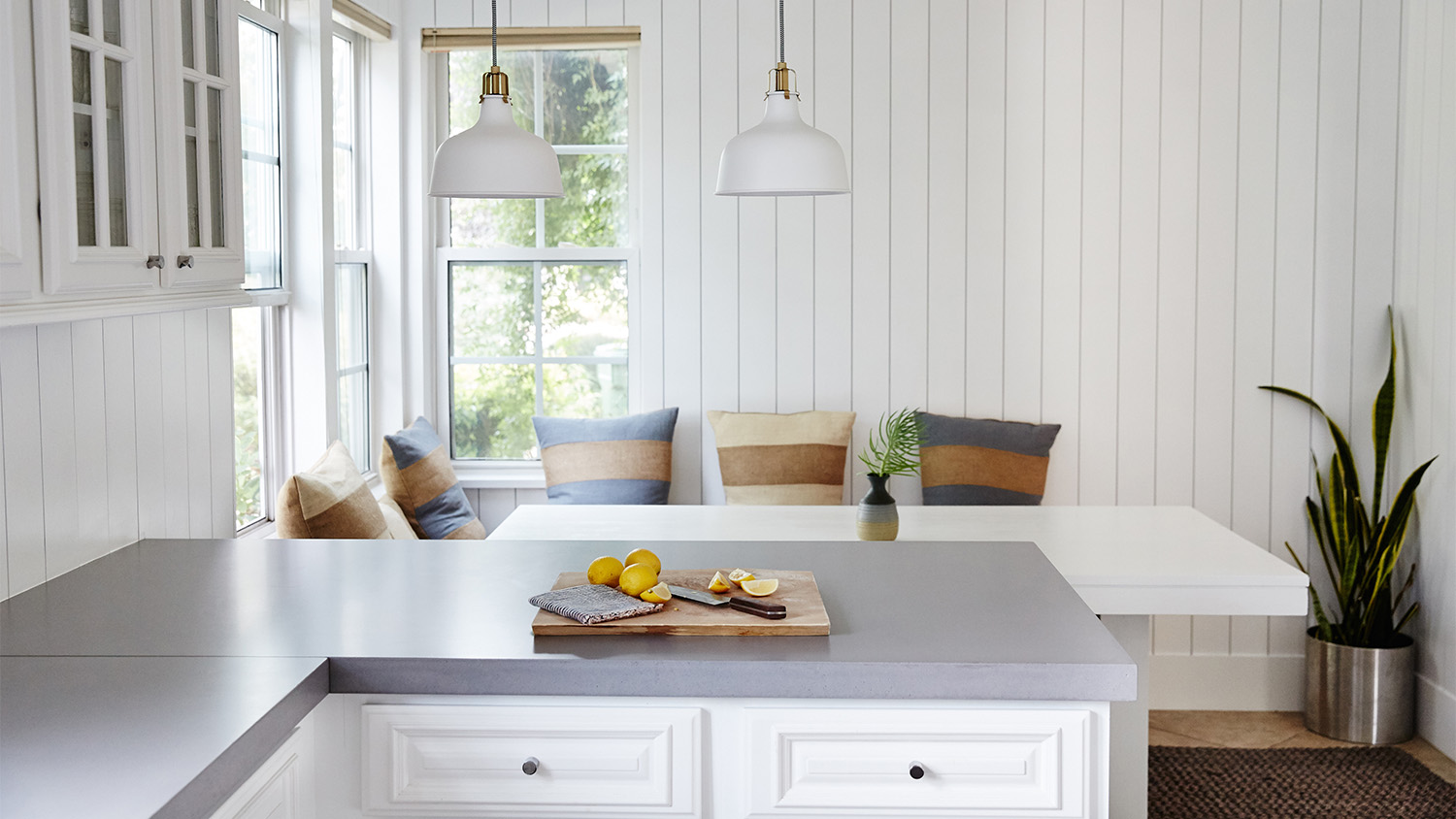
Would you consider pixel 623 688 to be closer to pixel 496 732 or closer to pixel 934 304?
pixel 496 732

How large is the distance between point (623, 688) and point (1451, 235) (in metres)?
2.91

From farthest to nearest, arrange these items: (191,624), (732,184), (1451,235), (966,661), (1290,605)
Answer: (1451,235) < (1290,605) < (732,184) < (191,624) < (966,661)

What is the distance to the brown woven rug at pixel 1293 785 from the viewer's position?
10.4 ft

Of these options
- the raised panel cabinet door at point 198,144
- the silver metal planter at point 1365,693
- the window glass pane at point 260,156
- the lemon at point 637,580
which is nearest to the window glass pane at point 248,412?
the window glass pane at point 260,156

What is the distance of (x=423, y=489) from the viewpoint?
11.9 feet

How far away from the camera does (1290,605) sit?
8.56ft

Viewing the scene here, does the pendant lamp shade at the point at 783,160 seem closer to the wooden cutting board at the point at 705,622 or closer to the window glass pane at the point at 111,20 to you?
the wooden cutting board at the point at 705,622

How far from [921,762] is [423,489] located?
230 cm

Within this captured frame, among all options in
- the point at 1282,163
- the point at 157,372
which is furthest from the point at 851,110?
the point at 157,372

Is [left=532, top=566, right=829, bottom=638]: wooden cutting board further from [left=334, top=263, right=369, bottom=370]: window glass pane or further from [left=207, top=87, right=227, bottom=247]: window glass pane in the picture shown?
[left=334, top=263, right=369, bottom=370]: window glass pane

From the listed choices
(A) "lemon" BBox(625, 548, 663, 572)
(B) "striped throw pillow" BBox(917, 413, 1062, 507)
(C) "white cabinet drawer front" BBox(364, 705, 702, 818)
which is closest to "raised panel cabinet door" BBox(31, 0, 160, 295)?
(C) "white cabinet drawer front" BBox(364, 705, 702, 818)

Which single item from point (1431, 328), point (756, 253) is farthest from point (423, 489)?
point (1431, 328)

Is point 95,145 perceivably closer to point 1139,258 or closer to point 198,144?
point 198,144

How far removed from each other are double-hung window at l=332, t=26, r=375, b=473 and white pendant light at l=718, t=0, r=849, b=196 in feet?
6.18
